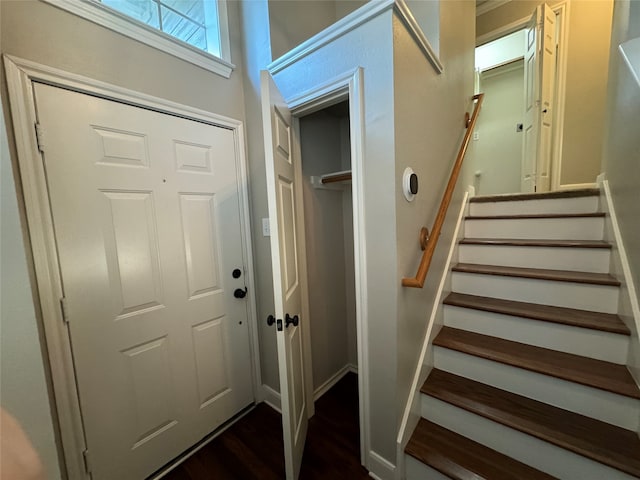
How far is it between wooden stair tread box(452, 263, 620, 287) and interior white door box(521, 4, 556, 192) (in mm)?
1629

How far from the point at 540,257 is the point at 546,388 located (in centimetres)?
83

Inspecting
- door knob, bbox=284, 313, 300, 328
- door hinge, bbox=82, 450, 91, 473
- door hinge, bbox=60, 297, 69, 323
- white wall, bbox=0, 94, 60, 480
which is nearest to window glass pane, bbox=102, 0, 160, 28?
white wall, bbox=0, 94, 60, 480

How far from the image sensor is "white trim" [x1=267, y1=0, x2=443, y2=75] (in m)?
1.13

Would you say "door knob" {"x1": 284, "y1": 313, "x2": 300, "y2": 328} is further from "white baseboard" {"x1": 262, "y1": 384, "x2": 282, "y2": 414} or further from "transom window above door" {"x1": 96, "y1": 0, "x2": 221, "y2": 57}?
"transom window above door" {"x1": 96, "y1": 0, "x2": 221, "y2": 57}

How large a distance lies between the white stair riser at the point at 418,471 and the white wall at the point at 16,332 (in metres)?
1.47

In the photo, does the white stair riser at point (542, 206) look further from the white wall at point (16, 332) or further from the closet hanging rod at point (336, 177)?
the white wall at point (16, 332)

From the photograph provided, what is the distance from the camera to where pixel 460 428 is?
1.32 meters

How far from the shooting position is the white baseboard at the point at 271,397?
1.87 m

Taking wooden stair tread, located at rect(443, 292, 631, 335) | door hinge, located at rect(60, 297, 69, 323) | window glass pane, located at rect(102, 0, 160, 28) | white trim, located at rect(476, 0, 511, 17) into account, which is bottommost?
wooden stair tread, located at rect(443, 292, 631, 335)

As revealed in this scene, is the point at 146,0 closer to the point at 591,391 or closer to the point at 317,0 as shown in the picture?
the point at 317,0

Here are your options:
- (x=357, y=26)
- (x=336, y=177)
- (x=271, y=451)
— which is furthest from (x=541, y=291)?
(x=271, y=451)

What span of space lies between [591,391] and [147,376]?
215cm

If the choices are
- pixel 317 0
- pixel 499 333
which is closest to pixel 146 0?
pixel 317 0

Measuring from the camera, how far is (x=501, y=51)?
11.9 ft
